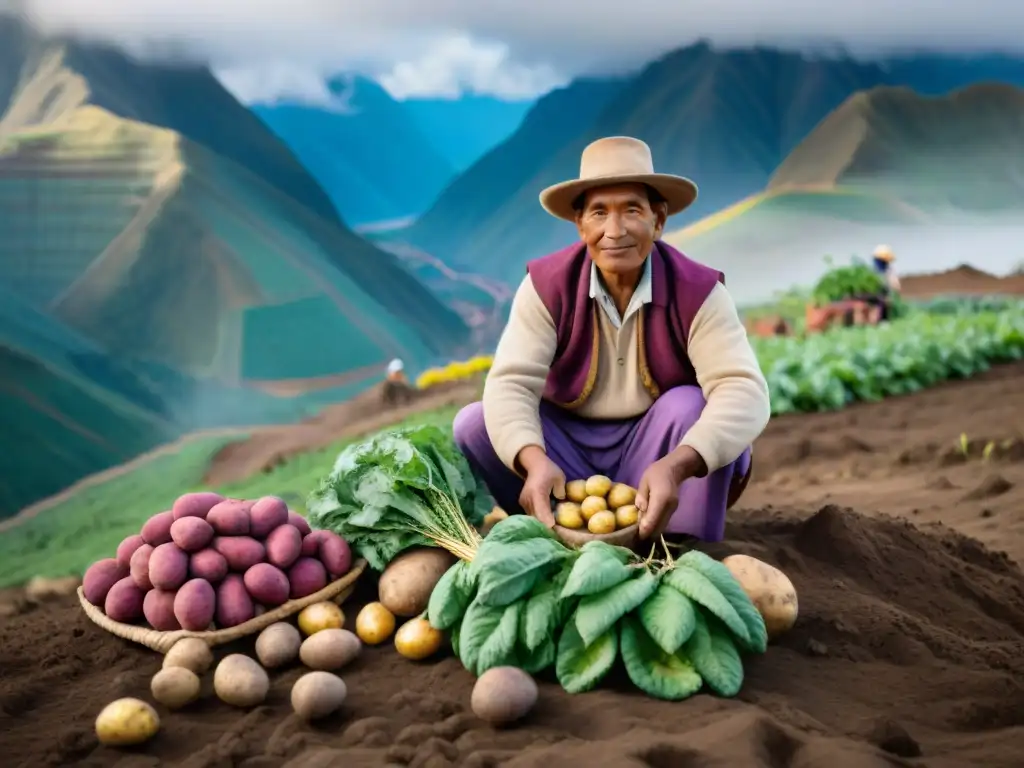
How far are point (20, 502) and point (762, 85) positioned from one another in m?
7.66

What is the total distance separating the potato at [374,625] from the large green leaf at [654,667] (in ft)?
2.64

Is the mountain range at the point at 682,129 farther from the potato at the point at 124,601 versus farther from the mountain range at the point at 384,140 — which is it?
the potato at the point at 124,601

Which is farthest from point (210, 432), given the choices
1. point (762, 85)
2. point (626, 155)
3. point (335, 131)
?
point (762, 85)

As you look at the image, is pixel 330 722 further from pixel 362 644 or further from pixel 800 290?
pixel 800 290

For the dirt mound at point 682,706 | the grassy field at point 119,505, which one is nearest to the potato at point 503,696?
the dirt mound at point 682,706

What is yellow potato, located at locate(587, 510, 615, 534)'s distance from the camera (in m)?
2.67

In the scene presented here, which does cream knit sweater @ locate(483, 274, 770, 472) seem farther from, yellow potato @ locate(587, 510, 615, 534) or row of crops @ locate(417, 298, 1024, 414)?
row of crops @ locate(417, 298, 1024, 414)

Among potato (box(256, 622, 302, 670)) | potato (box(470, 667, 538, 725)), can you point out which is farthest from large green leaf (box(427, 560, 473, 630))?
potato (box(256, 622, 302, 670))

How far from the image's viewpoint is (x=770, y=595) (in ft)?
8.64

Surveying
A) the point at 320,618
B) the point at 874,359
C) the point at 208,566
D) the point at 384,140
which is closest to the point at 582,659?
the point at 320,618

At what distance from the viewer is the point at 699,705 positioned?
2227 millimetres

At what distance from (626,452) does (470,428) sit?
0.56 m

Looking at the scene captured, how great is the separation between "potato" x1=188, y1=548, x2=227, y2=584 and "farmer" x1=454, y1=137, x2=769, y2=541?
93 centimetres

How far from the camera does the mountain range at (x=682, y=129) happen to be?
891 cm
